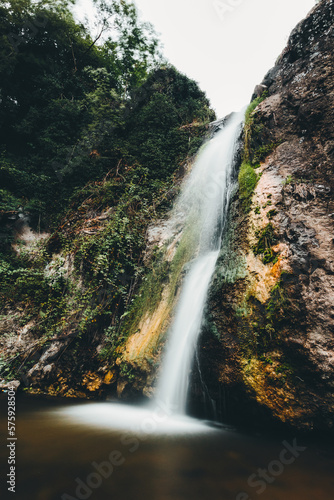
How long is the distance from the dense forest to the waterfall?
1033 millimetres

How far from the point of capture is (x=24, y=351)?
19.8 ft

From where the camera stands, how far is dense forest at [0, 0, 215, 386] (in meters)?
6.61

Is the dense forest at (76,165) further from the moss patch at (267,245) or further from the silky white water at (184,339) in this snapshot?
the moss patch at (267,245)

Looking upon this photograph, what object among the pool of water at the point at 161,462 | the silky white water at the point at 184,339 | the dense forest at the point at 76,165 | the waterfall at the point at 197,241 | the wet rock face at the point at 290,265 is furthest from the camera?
the dense forest at the point at 76,165

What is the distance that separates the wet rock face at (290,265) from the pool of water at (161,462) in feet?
1.66

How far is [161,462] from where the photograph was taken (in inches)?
97.3

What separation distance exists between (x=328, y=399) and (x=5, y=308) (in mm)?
7685

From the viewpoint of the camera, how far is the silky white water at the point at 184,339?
3719 millimetres

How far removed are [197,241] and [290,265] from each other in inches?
137

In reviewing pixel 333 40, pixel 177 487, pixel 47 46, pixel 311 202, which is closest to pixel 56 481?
pixel 177 487

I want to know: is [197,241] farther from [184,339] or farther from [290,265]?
[290,265]

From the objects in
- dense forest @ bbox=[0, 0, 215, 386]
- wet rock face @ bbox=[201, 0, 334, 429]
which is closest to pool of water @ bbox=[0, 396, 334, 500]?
wet rock face @ bbox=[201, 0, 334, 429]

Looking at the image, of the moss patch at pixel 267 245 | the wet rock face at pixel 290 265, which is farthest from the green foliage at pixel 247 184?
the moss patch at pixel 267 245

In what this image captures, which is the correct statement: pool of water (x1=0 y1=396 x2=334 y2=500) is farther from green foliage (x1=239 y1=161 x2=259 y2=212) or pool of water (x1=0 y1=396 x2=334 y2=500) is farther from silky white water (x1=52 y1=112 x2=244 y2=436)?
green foliage (x1=239 y1=161 x2=259 y2=212)
